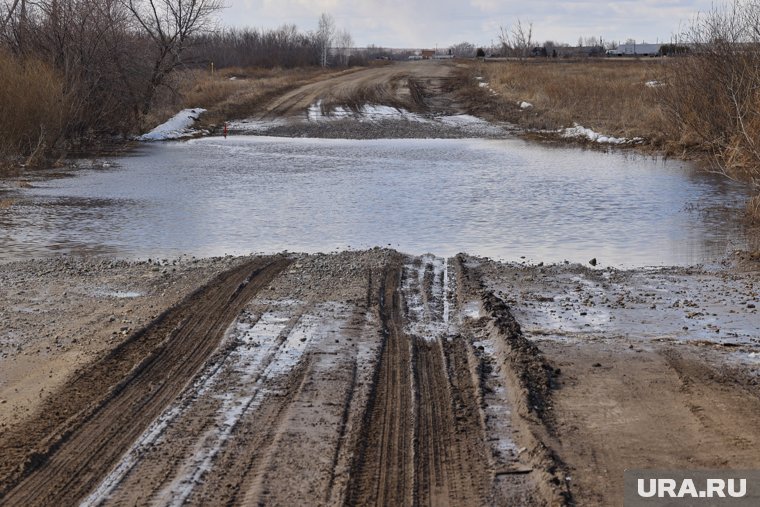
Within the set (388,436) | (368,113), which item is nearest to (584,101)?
(368,113)

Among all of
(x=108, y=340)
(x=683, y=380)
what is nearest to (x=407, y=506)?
(x=683, y=380)

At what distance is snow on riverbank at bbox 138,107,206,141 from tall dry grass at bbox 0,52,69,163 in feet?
24.3

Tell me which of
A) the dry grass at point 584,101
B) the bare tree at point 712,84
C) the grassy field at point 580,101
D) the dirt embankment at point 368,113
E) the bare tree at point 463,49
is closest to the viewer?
the bare tree at point 712,84

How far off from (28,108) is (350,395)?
20.9 meters

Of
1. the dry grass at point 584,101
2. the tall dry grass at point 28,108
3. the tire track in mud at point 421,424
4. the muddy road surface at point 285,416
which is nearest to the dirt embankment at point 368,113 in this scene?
the dry grass at point 584,101

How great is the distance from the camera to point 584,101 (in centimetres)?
4106

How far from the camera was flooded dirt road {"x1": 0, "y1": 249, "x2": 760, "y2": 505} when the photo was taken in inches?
206

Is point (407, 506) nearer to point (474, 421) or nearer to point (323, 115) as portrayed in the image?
point (474, 421)

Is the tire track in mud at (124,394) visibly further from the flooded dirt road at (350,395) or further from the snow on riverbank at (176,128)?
the snow on riverbank at (176,128)

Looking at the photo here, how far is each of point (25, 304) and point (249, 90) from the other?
43379 millimetres

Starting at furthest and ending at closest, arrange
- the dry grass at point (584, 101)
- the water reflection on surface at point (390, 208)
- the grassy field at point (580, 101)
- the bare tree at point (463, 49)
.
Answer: the bare tree at point (463, 49)
the dry grass at point (584, 101)
the grassy field at point (580, 101)
the water reflection on surface at point (390, 208)

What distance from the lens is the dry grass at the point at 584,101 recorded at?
32.4 m

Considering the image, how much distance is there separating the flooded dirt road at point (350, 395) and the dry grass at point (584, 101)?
73.0ft

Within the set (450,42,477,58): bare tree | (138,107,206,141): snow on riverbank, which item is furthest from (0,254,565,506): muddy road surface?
(450,42,477,58): bare tree
